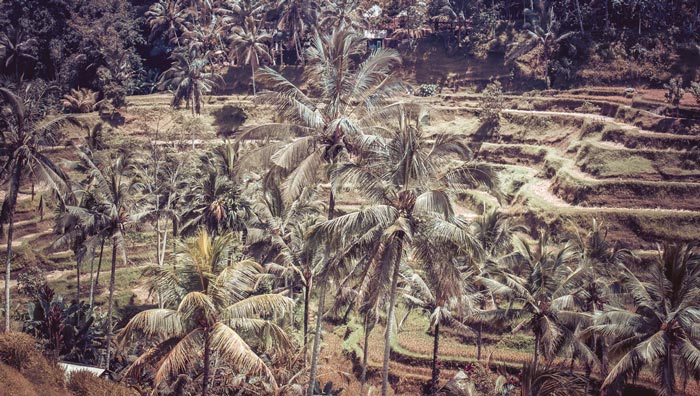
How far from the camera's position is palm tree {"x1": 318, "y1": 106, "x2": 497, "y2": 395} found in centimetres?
1652

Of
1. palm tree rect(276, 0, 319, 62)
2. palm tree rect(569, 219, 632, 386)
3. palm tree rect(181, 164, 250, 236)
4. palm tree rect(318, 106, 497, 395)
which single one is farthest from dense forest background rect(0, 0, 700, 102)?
palm tree rect(318, 106, 497, 395)

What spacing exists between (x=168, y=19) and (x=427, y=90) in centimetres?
3659

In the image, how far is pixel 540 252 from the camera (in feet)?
83.8

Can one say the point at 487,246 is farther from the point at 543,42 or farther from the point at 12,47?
the point at 12,47

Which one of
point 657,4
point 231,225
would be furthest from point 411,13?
point 231,225

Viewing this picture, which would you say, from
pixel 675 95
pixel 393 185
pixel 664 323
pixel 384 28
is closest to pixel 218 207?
pixel 393 185

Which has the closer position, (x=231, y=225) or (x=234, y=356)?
(x=234, y=356)

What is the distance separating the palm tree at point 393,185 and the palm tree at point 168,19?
216 feet

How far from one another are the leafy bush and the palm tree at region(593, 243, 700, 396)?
164 ft

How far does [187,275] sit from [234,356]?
9.48 feet

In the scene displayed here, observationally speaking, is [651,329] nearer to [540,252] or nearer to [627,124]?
[540,252]

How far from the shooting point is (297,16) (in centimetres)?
7219

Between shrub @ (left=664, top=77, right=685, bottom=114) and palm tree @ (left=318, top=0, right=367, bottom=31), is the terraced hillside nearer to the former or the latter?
shrub @ (left=664, top=77, right=685, bottom=114)

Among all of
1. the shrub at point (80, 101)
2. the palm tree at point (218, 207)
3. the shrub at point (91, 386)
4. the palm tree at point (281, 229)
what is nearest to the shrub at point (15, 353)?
the shrub at point (91, 386)
